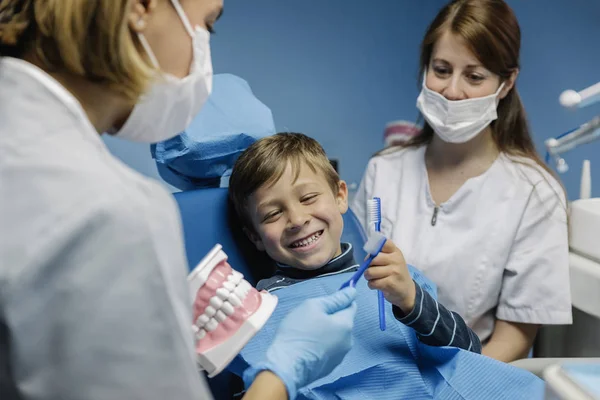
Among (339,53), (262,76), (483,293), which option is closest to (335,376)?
(483,293)

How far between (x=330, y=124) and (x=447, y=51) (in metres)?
1.00

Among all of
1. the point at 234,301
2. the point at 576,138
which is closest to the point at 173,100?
the point at 234,301

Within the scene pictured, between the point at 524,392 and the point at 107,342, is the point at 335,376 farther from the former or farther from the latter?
the point at 107,342

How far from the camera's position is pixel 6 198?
572mm

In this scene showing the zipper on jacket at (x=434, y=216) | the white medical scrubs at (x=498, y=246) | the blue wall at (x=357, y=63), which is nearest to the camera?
the white medical scrubs at (x=498, y=246)

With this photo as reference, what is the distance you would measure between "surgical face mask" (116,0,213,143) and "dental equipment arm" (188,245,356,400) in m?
0.25

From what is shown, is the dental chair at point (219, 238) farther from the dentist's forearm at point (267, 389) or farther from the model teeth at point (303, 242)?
the dentist's forearm at point (267, 389)

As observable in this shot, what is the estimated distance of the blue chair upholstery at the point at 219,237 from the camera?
138 centimetres

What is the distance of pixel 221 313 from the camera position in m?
1.01

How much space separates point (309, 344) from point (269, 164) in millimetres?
533

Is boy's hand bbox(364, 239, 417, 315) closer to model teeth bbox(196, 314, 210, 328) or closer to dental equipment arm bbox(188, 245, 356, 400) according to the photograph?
dental equipment arm bbox(188, 245, 356, 400)

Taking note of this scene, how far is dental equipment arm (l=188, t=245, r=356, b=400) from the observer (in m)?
0.93

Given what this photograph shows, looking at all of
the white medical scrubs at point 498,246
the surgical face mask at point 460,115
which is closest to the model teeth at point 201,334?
the white medical scrubs at point 498,246

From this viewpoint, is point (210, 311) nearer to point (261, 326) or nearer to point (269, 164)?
point (261, 326)
